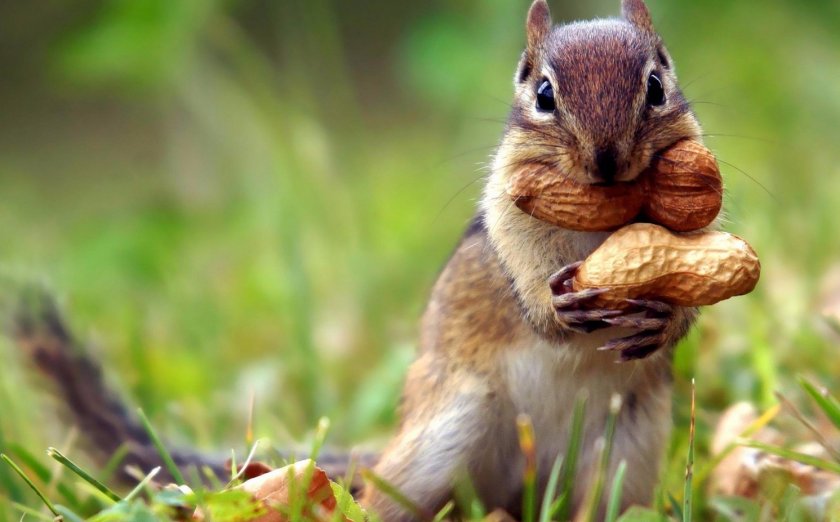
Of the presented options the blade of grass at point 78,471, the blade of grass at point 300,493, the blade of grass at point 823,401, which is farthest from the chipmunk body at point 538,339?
Result: the blade of grass at point 78,471

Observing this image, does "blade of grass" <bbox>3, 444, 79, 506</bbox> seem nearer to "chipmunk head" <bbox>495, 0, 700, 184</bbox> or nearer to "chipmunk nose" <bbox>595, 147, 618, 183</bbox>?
"chipmunk head" <bbox>495, 0, 700, 184</bbox>

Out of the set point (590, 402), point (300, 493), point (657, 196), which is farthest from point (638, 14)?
point (300, 493)

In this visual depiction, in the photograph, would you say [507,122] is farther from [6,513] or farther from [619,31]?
[6,513]

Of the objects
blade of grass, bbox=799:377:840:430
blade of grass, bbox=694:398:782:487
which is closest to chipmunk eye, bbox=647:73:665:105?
blade of grass, bbox=799:377:840:430

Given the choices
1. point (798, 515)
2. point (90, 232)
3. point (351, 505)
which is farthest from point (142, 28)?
point (798, 515)

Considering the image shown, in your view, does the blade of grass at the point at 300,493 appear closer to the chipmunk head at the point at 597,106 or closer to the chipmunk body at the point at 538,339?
the chipmunk body at the point at 538,339
